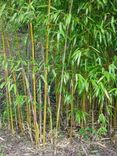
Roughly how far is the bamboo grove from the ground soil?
8cm

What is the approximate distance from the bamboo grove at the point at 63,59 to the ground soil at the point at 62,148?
0.08 metres

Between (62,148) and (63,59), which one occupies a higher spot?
(63,59)

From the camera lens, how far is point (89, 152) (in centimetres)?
314

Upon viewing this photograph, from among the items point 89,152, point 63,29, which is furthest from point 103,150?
point 63,29

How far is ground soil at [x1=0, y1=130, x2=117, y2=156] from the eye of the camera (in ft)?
10.2

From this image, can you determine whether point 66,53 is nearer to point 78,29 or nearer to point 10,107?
point 78,29

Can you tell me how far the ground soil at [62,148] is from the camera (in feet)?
10.2

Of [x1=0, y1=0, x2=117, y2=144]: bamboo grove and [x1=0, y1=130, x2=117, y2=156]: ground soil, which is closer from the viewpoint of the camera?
[x1=0, y1=0, x2=117, y2=144]: bamboo grove

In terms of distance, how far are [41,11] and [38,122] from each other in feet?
3.62

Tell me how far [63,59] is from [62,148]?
895 mm

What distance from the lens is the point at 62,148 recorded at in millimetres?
3146

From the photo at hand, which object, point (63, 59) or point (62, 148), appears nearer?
point (63, 59)

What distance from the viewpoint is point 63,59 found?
2773mm

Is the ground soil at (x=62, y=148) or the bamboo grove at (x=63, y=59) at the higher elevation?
the bamboo grove at (x=63, y=59)
